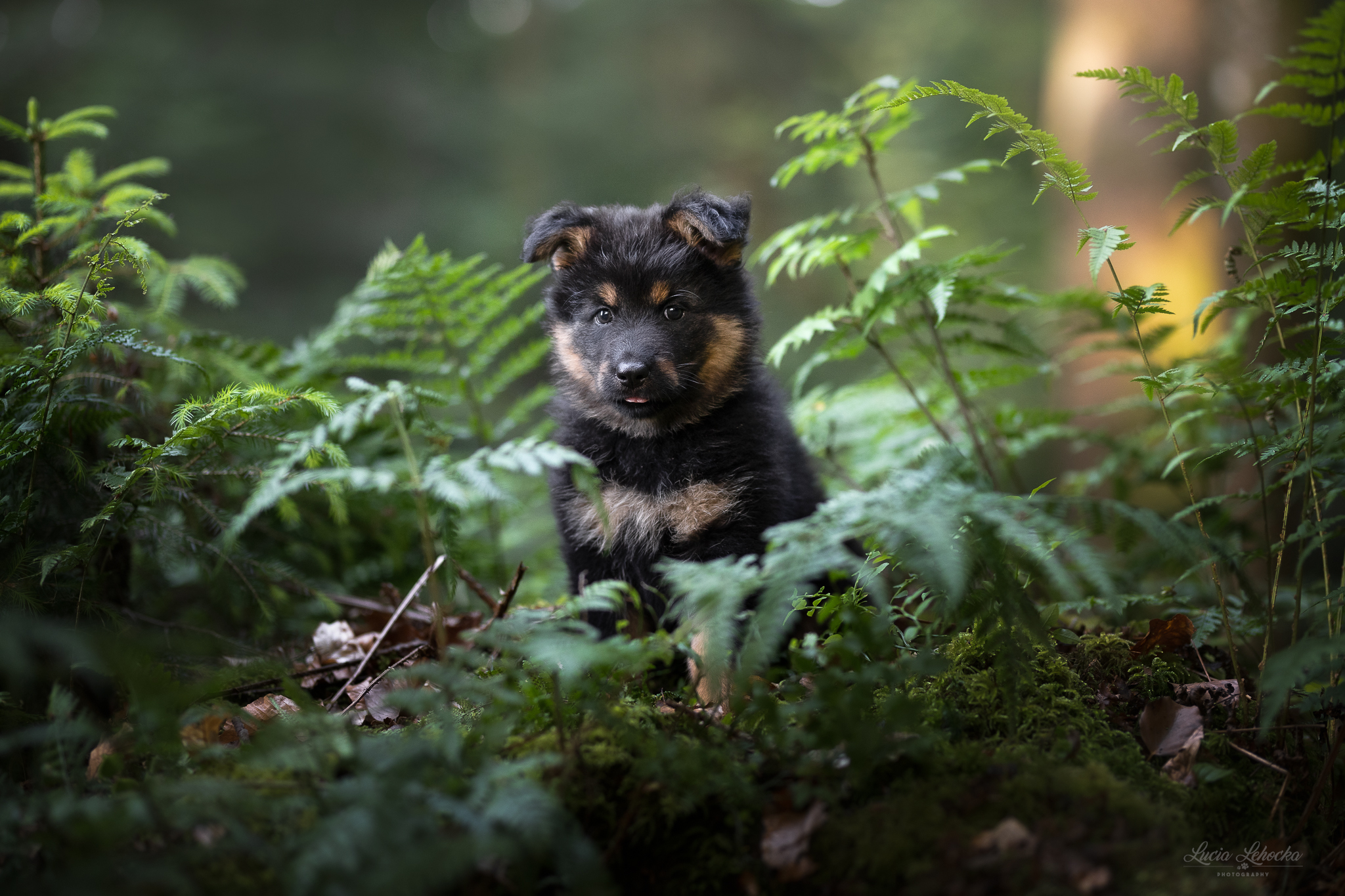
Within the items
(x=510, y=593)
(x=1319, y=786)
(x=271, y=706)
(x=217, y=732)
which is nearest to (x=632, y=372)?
(x=510, y=593)

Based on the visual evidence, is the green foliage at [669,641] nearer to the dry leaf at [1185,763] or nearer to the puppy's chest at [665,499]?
the dry leaf at [1185,763]

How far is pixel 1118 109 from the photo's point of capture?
6211mm

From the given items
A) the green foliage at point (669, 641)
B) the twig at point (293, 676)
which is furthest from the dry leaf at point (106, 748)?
the twig at point (293, 676)

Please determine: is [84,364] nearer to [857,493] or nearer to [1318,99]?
[857,493]

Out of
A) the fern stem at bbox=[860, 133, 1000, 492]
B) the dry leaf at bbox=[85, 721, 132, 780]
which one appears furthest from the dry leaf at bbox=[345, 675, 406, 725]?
the fern stem at bbox=[860, 133, 1000, 492]

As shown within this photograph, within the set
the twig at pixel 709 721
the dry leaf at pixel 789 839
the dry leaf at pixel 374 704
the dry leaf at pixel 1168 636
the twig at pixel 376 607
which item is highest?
the twig at pixel 709 721

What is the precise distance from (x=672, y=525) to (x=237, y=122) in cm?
1106

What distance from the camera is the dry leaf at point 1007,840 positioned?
1.84m

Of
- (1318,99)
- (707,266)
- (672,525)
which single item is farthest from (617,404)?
(1318,99)

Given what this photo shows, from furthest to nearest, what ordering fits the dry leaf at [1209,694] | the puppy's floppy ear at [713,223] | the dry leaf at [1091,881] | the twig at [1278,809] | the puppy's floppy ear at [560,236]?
the puppy's floppy ear at [560,236]
the puppy's floppy ear at [713,223]
the dry leaf at [1209,694]
the twig at [1278,809]
the dry leaf at [1091,881]

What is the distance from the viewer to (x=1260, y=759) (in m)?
2.43

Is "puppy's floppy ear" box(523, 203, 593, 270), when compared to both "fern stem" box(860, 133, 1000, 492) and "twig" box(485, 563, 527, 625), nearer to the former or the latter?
"fern stem" box(860, 133, 1000, 492)

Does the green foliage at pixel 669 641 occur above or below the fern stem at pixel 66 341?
below

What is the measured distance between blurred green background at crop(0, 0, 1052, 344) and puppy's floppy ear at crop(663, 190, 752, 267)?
8.79 meters
